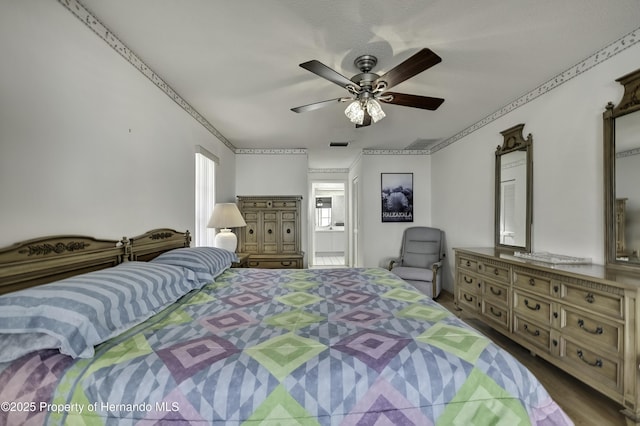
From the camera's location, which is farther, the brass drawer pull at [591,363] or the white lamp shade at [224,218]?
the white lamp shade at [224,218]

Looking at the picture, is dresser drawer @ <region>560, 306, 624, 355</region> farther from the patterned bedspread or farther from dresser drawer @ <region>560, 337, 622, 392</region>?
the patterned bedspread

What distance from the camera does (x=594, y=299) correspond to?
172 centimetres

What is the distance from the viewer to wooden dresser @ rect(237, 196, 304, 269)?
4.42m

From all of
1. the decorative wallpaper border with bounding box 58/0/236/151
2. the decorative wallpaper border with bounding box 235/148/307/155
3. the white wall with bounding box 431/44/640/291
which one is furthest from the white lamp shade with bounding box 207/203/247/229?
the white wall with bounding box 431/44/640/291

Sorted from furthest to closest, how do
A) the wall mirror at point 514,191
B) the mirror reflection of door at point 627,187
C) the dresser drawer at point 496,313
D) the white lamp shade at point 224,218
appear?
the white lamp shade at point 224,218
the wall mirror at point 514,191
the dresser drawer at point 496,313
the mirror reflection of door at point 627,187

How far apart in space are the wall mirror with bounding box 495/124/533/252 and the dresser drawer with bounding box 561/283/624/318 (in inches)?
36.7

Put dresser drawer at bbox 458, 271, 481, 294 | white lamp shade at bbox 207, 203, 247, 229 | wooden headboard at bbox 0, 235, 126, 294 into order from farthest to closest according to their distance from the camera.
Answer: white lamp shade at bbox 207, 203, 247, 229 < dresser drawer at bbox 458, 271, 481, 294 < wooden headboard at bbox 0, 235, 126, 294

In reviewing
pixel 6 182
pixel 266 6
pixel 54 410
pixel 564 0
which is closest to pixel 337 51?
pixel 266 6

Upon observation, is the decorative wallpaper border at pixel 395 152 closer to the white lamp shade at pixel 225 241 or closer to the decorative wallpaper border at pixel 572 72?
the decorative wallpaper border at pixel 572 72

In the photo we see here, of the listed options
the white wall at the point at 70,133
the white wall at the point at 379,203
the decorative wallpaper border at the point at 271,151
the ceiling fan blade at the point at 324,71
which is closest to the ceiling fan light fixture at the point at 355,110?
the ceiling fan blade at the point at 324,71

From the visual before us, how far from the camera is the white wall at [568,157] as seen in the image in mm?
2074

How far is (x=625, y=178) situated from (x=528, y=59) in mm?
1117

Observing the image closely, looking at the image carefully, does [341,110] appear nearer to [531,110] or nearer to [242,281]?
[531,110]

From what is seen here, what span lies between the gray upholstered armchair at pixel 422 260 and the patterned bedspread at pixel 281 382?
2.97 m
